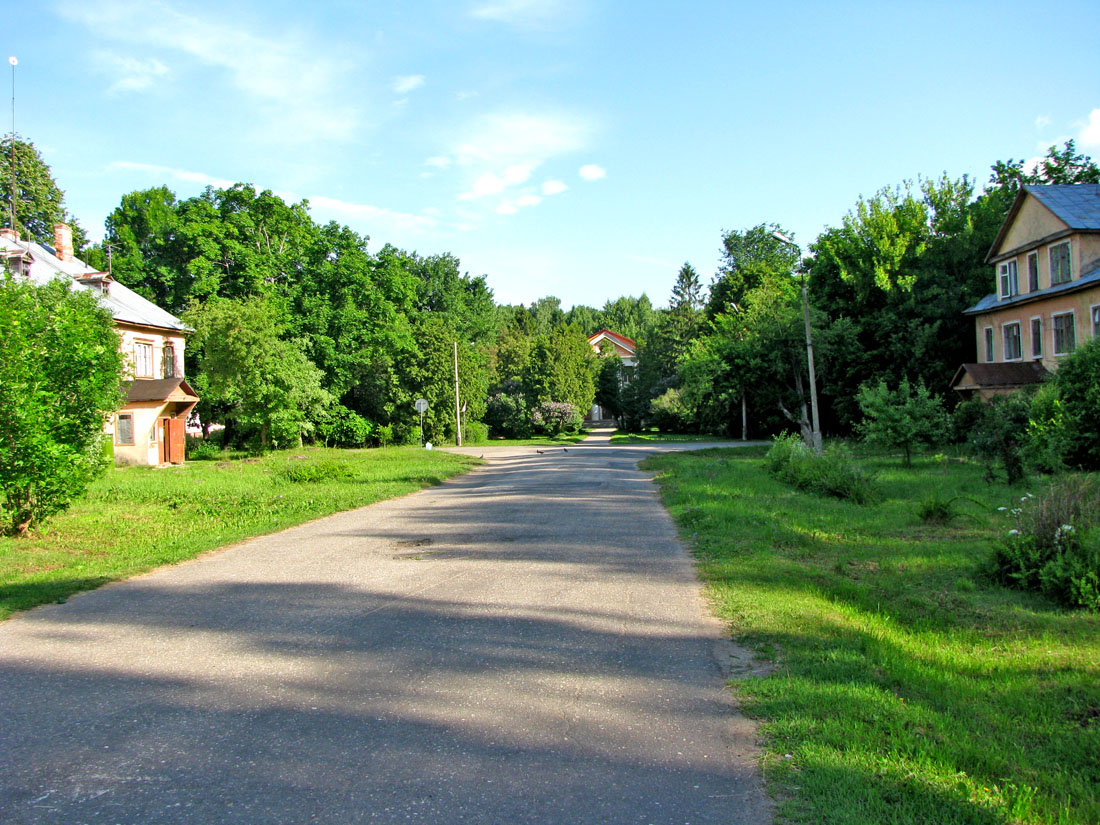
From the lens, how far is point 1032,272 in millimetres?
33750

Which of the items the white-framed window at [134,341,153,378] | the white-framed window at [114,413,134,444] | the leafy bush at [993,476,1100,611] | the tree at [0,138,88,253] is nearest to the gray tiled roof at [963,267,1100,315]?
the leafy bush at [993,476,1100,611]

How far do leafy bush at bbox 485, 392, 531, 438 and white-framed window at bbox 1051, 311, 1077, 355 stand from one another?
35.6 meters

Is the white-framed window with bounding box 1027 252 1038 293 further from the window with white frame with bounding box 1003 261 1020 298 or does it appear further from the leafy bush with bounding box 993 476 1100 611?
the leafy bush with bounding box 993 476 1100 611

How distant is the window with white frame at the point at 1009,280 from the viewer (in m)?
35.0

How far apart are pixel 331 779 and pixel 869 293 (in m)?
44.7

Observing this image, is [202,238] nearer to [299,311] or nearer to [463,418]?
[299,311]

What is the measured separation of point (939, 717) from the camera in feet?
15.5

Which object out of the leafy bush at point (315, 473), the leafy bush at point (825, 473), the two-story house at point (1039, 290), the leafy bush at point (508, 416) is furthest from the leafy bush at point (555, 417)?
the leafy bush at point (825, 473)

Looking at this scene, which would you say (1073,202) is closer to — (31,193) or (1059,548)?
(1059,548)

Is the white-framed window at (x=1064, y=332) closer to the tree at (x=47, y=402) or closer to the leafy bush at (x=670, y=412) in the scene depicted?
the leafy bush at (x=670, y=412)

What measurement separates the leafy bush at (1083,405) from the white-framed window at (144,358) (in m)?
35.9

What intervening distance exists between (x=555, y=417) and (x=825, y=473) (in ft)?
136

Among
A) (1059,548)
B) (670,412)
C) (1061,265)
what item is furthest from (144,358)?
(1061,265)

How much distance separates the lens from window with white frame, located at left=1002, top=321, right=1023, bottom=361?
35469 mm
